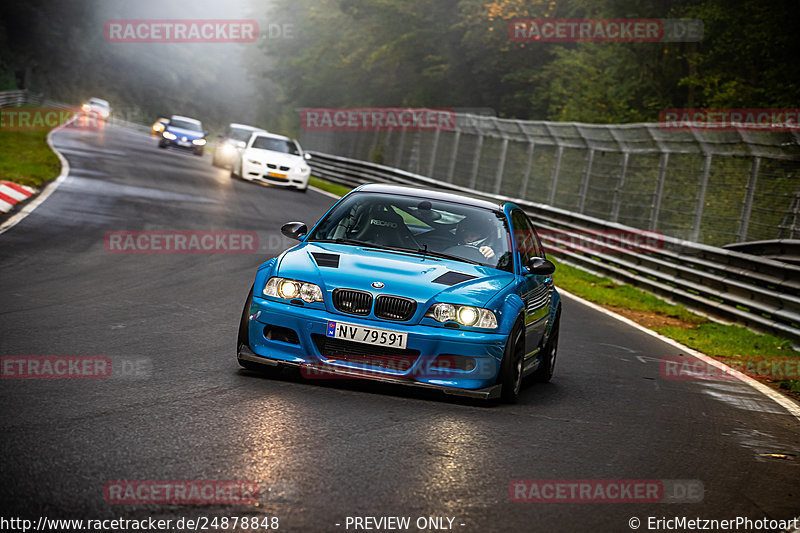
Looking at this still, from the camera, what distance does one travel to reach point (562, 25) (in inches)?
1563

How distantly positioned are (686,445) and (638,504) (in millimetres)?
1762

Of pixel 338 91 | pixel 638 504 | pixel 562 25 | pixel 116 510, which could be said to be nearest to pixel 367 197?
pixel 638 504

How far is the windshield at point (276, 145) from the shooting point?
3112 cm

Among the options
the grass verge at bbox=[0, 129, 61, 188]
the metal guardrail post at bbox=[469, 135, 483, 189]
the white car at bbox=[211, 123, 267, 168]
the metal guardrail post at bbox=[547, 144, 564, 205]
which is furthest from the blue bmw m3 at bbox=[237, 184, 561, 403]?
the white car at bbox=[211, 123, 267, 168]

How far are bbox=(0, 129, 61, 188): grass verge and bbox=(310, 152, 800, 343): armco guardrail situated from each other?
30.7 ft

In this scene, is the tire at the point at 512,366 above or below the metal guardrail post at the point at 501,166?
below

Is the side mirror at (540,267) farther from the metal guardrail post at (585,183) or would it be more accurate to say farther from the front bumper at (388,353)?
the metal guardrail post at (585,183)

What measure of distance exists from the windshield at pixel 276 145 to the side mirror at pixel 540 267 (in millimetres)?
23454

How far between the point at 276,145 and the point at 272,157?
2.89 ft

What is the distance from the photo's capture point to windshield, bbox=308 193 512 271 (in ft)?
26.2

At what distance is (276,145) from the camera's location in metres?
31.4

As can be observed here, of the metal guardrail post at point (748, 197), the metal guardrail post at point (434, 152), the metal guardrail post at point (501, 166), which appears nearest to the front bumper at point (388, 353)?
the metal guardrail post at point (748, 197)

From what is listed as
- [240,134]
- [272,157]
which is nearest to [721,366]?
[272,157]

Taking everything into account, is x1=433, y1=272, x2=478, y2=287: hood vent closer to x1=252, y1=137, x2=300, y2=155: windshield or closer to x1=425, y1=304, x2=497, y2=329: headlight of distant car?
x1=425, y1=304, x2=497, y2=329: headlight of distant car
